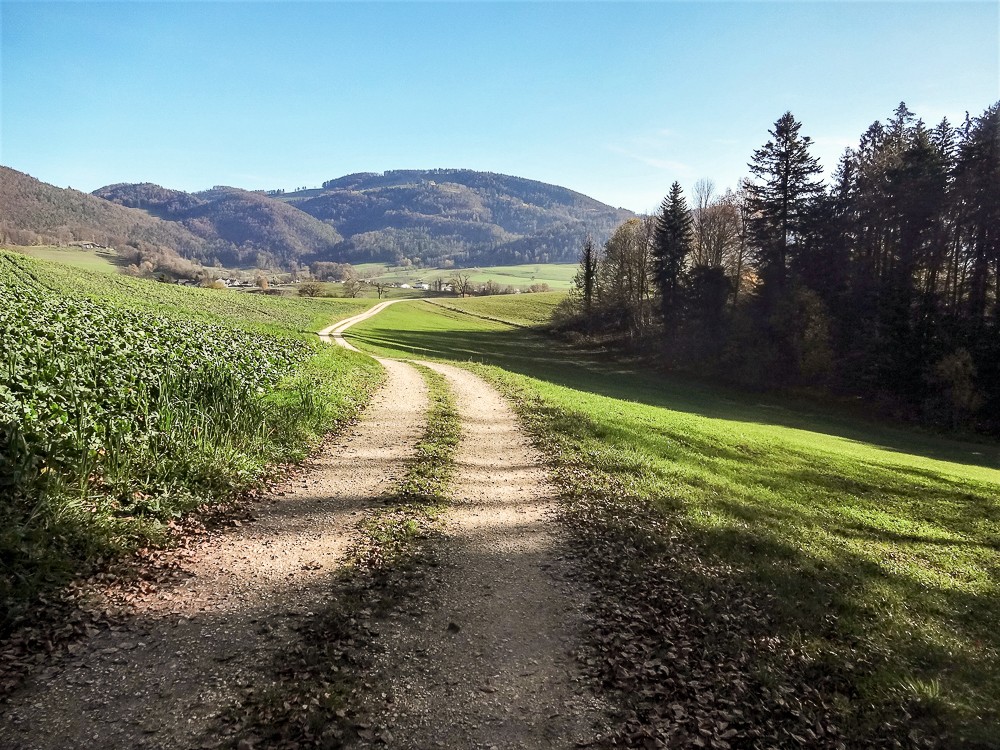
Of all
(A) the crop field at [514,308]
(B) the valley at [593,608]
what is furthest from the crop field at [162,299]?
(A) the crop field at [514,308]

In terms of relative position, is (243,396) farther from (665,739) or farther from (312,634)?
(665,739)

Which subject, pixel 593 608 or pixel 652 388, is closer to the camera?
pixel 593 608

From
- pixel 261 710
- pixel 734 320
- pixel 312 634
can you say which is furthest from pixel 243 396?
pixel 734 320

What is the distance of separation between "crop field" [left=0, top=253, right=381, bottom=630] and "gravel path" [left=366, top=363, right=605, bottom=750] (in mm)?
3740

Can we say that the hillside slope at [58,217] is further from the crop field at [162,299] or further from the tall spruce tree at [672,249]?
the tall spruce tree at [672,249]

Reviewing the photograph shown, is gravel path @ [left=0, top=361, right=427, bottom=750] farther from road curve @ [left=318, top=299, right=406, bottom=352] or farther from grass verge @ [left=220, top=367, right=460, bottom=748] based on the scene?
road curve @ [left=318, top=299, right=406, bottom=352]

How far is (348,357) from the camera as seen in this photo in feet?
81.9

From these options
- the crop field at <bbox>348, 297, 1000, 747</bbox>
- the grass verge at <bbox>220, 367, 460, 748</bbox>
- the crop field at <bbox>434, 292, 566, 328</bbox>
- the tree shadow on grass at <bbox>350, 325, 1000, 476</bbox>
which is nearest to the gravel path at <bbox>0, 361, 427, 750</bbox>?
the grass verge at <bbox>220, 367, 460, 748</bbox>

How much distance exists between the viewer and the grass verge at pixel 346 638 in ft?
14.0

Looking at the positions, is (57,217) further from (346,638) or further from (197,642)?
(346,638)

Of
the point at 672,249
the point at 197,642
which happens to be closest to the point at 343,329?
the point at 672,249

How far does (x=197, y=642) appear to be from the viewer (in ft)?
17.2

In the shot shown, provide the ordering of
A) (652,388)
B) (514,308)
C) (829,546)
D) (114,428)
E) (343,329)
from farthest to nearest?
1. (514,308)
2. (343,329)
3. (652,388)
4. (829,546)
5. (114,428)

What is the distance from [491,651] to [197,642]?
281 centimetres
